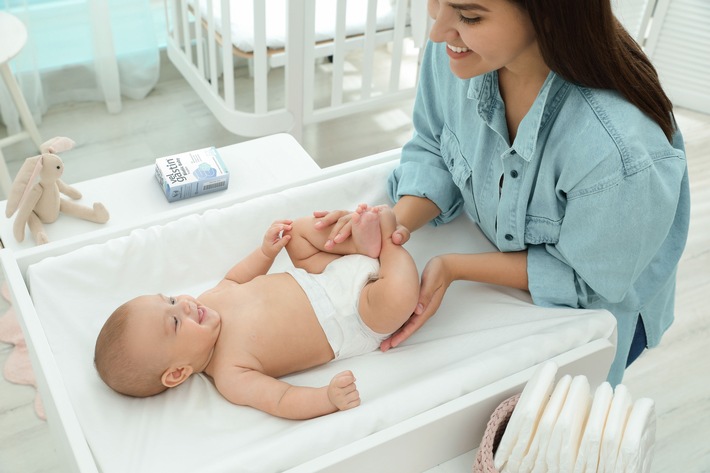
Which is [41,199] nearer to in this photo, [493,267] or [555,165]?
[493,267]

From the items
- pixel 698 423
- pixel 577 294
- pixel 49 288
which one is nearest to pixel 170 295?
pixel 49 288

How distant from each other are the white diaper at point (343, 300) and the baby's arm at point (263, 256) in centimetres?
6

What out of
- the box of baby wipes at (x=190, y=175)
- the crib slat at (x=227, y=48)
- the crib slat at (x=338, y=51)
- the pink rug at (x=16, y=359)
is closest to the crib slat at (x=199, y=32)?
the crib slat at (x=227, y=48)

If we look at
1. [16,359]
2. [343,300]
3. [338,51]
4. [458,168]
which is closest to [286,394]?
[343,300]

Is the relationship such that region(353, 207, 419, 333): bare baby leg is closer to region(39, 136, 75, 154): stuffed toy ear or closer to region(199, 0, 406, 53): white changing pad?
region(39, 136, 75, 154): stuffed toy ear

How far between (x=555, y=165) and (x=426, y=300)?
1.05 feet

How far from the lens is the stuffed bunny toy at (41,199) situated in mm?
1511

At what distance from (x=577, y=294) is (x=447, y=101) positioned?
17.2 inches

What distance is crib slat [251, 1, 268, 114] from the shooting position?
2020mm

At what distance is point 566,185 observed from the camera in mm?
1141

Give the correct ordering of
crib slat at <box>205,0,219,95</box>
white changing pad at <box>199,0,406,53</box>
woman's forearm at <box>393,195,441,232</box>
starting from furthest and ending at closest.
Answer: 1. white changing pad at <box>199,0,406,53</box>
2. crib slat at <box>205,0,219,95</box>
3. woman's forearm at <box>393,195,441,232</box>

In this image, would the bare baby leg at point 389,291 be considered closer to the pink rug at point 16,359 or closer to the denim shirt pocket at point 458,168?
the denim shirt pocket at point 458,168

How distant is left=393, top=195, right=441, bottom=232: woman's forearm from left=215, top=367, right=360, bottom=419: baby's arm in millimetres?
400

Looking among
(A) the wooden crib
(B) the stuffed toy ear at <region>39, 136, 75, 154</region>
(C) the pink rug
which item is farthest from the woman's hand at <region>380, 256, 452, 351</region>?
(A) the wooden crib
